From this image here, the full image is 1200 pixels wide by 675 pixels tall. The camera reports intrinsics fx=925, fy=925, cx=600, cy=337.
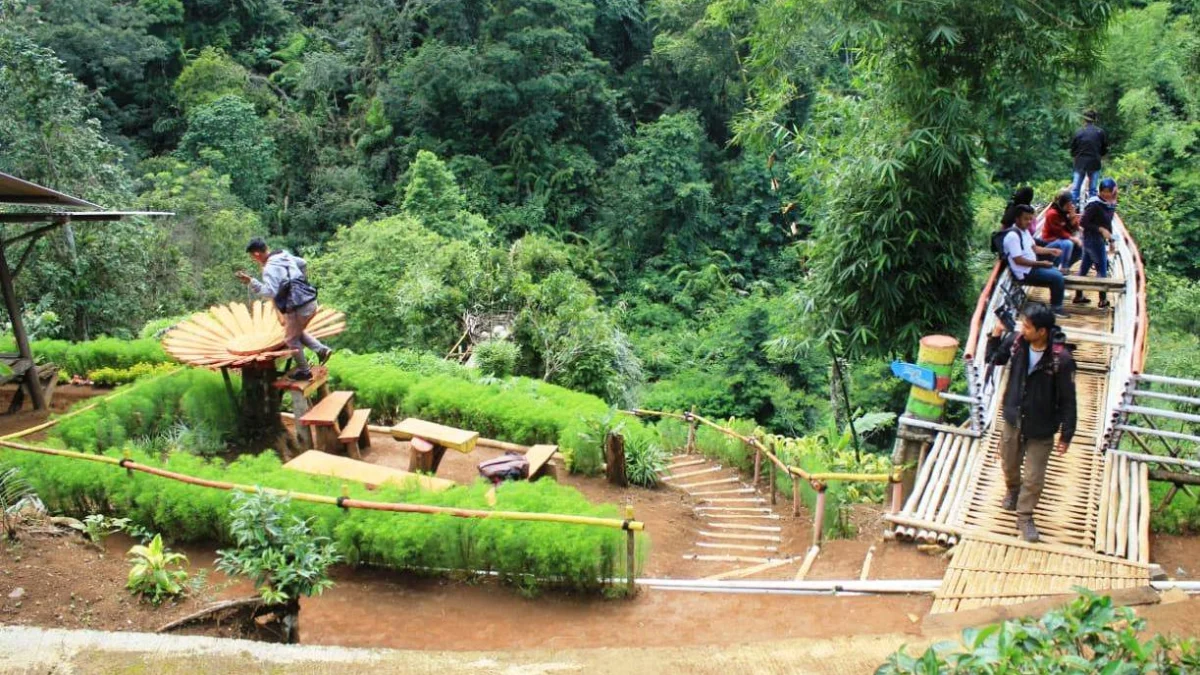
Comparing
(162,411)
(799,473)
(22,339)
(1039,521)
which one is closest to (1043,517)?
(1039,521)

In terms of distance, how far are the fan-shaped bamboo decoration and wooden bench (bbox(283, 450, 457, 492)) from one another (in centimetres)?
124

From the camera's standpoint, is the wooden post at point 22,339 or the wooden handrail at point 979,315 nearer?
the wooden handrail at point 979,315

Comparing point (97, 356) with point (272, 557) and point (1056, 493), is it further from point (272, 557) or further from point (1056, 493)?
point (1056, 493)

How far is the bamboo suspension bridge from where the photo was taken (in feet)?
15.5

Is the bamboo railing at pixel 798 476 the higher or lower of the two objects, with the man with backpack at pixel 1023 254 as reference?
lower

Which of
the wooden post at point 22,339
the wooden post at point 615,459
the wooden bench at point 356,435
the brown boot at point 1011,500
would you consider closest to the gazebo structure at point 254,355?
the wooden bench at point 356,435

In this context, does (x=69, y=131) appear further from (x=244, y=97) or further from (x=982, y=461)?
(x=982, y=461)

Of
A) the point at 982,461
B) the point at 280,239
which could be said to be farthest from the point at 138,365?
the point at 280,239

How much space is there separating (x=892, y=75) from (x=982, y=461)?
15.7 ft

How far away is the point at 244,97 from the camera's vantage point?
26.4m

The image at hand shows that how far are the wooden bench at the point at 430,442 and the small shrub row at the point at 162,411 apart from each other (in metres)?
1.71

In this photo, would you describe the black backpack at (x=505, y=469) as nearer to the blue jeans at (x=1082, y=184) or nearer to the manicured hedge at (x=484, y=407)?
the manicured hedge at (x=484, y=407)

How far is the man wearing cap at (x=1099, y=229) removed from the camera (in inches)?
327

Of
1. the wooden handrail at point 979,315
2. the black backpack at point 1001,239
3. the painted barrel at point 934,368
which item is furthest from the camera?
the black backpack at point 1001,239
